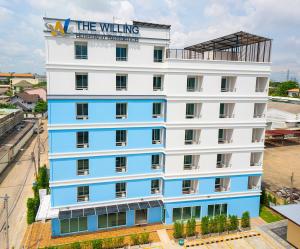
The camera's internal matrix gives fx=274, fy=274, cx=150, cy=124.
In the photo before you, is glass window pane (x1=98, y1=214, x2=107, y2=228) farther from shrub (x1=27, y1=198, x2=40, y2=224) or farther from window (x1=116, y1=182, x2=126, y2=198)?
shrub (x1=27, y1=198, x2=40, y2=224)

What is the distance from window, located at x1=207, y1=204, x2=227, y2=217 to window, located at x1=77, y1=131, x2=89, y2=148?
57.9ft

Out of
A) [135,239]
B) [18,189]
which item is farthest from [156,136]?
[18,189]

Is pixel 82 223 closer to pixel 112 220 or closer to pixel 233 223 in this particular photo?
pixel 112 220

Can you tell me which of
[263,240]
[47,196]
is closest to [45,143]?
[47,196]

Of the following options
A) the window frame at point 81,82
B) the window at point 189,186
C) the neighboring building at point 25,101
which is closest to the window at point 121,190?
the window at point 189,186

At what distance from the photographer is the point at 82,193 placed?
31891 millimetres

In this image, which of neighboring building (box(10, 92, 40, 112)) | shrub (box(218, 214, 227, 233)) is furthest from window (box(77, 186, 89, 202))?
neighboring building (box(10, 92, 40, 112))

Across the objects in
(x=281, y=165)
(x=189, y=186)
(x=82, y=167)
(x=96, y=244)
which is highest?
(x=82, y=167)

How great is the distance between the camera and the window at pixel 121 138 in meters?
32.0

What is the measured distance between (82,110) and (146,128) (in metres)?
7.61

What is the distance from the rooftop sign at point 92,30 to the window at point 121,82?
412 centimetres

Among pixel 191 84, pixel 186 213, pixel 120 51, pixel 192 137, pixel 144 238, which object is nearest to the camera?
pixel 144 238

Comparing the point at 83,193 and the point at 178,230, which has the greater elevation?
the point at 83,193

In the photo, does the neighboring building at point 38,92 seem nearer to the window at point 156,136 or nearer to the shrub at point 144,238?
the window at point 156,136
